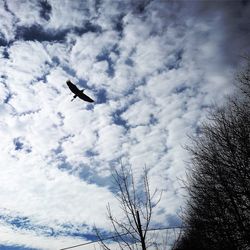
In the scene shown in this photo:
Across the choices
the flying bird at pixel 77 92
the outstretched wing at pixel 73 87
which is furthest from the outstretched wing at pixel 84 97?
the outstretched wing at pixel 73 87

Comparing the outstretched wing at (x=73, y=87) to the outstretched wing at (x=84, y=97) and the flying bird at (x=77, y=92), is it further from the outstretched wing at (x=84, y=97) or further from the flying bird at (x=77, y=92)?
the outstretched wing at (x=84, y=97)

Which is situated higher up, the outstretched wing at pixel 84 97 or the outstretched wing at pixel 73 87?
the outstretched wing at pixel 73 87

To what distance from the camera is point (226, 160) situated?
36.1 ft

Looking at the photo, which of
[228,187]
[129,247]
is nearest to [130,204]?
[129,247]

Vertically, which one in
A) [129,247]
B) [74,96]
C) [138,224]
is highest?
[74,96]

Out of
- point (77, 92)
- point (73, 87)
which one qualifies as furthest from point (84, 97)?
point (73, 87)

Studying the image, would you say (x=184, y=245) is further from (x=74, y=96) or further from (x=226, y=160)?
(x=74, y=96)

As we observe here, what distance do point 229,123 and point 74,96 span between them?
692 centimetres

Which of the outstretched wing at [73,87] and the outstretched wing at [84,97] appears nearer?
the outstretched wing at [73,87]

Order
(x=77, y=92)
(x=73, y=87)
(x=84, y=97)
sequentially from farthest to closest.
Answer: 1. (x=84, y=97)
2. (x=77, y=92)
3. (x=73, y=87)

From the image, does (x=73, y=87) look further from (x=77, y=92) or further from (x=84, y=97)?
(x=84, y=97)

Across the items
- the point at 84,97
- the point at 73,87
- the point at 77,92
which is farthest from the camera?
the point at 84,97

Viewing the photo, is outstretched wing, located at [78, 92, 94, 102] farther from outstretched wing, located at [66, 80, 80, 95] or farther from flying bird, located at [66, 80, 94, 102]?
outstretched wing, located at [66, 80, 80, 95]

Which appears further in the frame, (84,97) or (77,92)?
(84,97)
